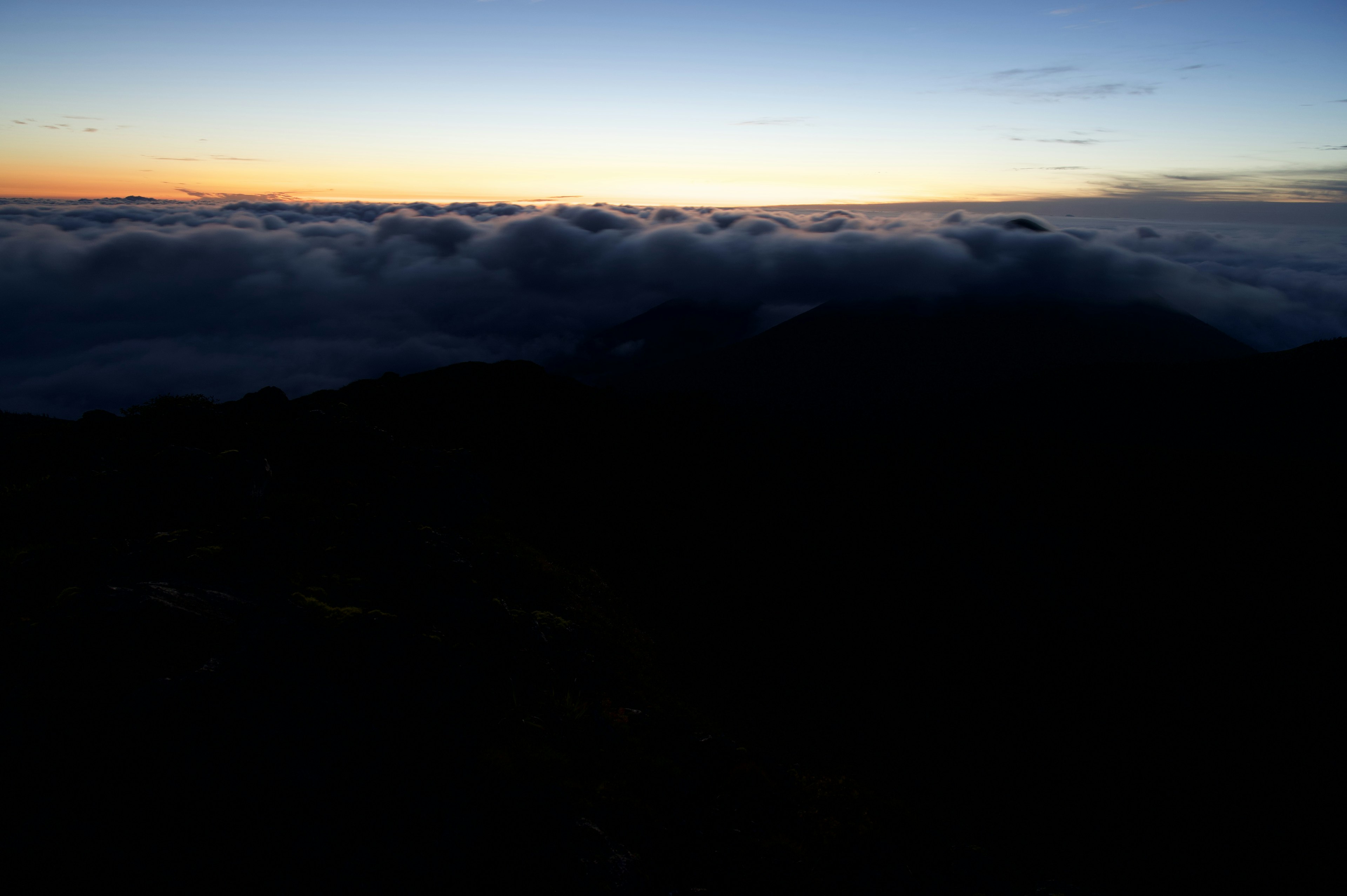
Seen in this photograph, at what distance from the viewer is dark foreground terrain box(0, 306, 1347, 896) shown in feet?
35.9

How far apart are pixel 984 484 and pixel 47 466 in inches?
2753

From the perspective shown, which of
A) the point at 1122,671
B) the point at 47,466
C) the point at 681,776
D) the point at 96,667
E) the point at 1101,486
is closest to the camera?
the point at 96,667

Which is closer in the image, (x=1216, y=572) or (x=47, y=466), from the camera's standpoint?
(x=47, y=466)

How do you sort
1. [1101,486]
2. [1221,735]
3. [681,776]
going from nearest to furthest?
[681,776]
[1221,735]
[1101,486]

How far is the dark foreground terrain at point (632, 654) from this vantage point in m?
10.9

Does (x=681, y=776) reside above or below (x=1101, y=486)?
above

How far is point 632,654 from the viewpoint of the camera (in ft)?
82.1

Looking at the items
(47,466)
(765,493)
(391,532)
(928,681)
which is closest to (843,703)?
(928,681)

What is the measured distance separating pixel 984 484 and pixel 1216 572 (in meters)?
19.5

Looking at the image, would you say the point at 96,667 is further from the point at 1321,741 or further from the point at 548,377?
the point at 548,377

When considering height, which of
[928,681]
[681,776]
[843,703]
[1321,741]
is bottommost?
[1321,741]

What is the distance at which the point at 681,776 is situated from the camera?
15234mm

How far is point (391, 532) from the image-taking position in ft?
61.5

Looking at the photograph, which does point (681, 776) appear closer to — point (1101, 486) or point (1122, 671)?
point (1122, 671)
